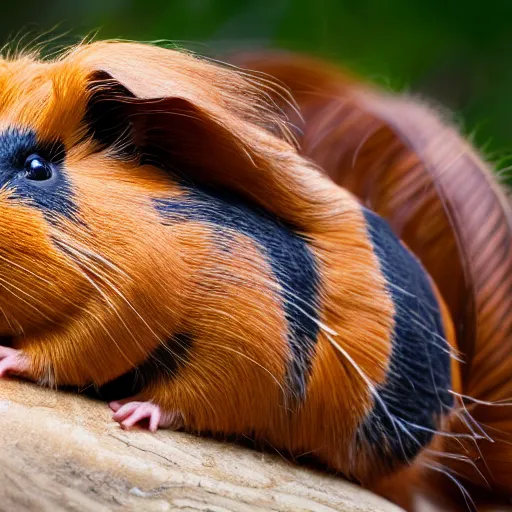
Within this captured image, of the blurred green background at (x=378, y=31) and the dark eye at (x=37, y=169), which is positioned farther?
the blurred green background at (x=378, y=31)

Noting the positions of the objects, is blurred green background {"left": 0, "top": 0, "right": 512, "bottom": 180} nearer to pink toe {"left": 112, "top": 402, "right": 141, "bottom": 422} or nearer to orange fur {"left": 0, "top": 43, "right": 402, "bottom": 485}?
orange fur {"left": 0, "top": 43, "right": 402, "bottom": 485}

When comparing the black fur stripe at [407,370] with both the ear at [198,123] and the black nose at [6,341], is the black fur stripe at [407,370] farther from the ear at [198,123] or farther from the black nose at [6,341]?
the black nose at [6,341]

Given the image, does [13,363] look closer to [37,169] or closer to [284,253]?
[37,169]

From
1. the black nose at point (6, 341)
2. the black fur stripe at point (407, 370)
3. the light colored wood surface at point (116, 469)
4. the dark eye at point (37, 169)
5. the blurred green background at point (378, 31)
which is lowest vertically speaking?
the light colored wood surface at point (116, 469)

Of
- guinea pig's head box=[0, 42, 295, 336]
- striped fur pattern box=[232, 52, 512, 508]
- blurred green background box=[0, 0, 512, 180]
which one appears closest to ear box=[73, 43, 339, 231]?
guinea pig's head box=[0, 42, 295, 336]

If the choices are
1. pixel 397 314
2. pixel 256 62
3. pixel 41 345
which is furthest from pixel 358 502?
pixel 256 62

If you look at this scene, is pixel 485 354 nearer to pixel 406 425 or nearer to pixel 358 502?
pixel 406 425

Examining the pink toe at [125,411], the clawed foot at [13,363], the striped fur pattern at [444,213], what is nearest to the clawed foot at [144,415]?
the pink toe at [125,411]
